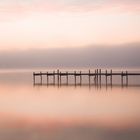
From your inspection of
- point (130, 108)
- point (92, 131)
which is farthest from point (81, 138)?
point (130, 108)

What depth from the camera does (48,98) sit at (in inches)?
1496

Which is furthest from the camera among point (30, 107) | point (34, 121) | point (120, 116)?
point (30, 107)

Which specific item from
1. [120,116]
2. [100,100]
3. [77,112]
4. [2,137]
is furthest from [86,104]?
[2,137]

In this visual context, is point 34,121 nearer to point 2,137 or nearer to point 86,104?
point 2,137

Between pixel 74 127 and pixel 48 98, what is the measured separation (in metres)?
16.1

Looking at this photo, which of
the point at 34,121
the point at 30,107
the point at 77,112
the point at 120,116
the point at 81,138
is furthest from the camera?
the point at 30,107

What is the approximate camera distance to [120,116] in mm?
26109

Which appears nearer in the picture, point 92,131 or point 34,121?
point 92,131

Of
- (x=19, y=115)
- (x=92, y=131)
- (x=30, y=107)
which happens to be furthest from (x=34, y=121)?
(x=30, y=107)

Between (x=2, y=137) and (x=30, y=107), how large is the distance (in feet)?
40.7

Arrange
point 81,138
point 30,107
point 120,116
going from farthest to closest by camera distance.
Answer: point 30,107
point 120,116
point 81,138

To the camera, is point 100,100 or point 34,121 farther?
point 100,100

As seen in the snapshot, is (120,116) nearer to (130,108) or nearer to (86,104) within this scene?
(130,108)

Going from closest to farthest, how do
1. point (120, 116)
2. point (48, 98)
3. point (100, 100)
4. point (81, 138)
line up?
1. point (81, 138)
2. point (120, 116)
3. point (100, 100)
4. point (48, 98)
